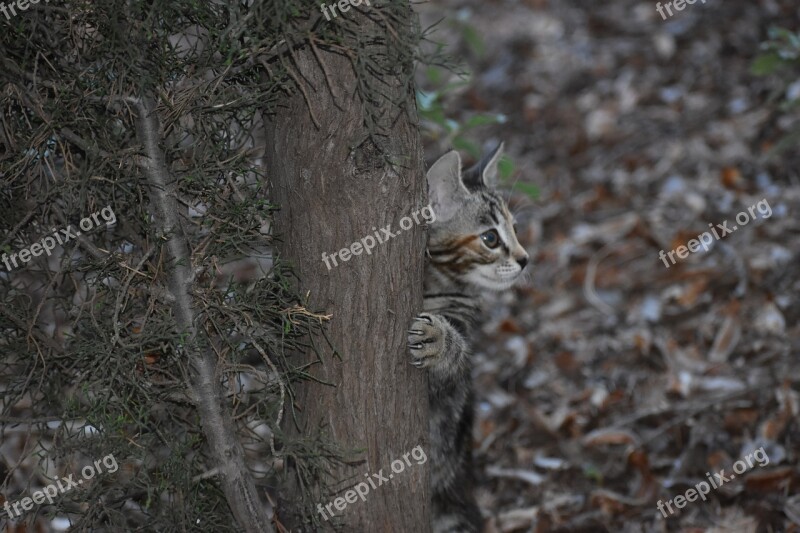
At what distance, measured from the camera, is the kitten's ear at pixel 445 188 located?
13.6ft

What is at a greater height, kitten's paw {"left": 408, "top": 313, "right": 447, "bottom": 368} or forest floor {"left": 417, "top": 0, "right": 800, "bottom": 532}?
kitten's paw {"left": 408, "top": 313, "right": 447, "bottom": 368}

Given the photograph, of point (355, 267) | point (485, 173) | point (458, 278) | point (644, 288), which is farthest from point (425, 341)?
point (644, 288)

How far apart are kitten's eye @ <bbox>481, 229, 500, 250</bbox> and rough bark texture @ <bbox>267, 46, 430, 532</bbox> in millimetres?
1168

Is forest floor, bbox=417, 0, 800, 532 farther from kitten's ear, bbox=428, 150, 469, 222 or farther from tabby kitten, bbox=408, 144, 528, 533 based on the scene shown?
kitten's ear, bbox=428, 150, 469, 222

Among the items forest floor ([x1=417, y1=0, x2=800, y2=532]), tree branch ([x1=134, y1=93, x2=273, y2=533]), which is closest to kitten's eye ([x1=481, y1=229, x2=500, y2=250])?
forest floor ([x1=417, y1=0, x2=800, y2=532])

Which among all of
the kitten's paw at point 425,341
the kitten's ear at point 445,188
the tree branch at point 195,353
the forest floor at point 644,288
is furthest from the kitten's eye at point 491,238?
the tree branch at point 195,353

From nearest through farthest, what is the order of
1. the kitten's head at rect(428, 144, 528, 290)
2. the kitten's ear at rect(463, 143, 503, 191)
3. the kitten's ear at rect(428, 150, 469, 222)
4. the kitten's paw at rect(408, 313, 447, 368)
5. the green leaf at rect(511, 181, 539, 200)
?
the kitten's paw at rect(408, 313, 447, 368)
the kitten's ear at rect(428, 150, 469, 222)
the kitten's head at rect(428, 144, 528, 290)
the kitten's ear at rect(463, 143, 503, 191)
the green leaf at rect(511, 181, 539, 200)

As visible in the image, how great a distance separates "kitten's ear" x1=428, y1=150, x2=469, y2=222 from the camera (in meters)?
4.14

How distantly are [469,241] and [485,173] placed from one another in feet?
1.86

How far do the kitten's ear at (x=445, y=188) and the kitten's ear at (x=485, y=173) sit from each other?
0.80 feet

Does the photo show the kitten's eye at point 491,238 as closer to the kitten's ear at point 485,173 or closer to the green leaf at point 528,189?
the kitten's ear at point 485,173

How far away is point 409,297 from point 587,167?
540 cm

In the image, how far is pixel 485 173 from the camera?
4711mm

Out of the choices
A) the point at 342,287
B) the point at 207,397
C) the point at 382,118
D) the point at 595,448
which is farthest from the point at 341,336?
the point at 595,448
